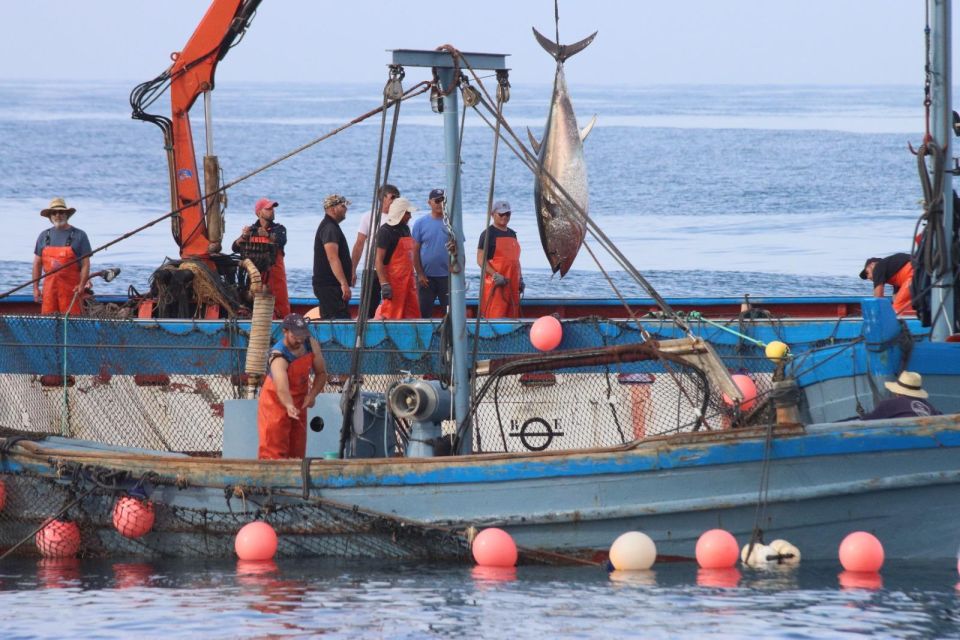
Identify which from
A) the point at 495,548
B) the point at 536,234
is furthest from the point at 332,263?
the point at 536,234

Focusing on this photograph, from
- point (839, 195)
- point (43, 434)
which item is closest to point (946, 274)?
point (43, 434)

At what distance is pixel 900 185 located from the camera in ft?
164

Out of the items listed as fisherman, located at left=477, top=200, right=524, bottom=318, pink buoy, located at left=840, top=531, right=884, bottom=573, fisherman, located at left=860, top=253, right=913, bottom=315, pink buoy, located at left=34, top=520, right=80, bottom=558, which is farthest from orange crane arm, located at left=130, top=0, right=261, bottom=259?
pink buoy, located at left=840, top=531, right=884, bottom=573

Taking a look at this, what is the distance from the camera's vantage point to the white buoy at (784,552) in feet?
35.5

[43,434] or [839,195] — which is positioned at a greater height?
[839,195]

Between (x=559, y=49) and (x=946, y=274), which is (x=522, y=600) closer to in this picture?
(x=946, y=274)

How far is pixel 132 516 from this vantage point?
1193 centimetres

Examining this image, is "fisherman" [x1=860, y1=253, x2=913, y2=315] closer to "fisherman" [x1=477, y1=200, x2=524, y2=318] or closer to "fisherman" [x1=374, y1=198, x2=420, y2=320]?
"fisherman" [x1=477, y1=200, x2=524, y2=318]

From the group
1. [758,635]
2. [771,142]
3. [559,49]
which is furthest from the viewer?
[771,142]

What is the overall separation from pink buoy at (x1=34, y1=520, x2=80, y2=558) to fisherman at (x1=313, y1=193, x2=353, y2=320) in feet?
12.4

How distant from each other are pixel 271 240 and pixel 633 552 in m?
6.09

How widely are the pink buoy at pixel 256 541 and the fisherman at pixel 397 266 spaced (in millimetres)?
Result: 4128

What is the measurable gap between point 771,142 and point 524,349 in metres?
56.3

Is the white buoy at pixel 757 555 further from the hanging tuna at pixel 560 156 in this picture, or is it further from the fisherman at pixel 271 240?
the fisherman at pixel 271 240
